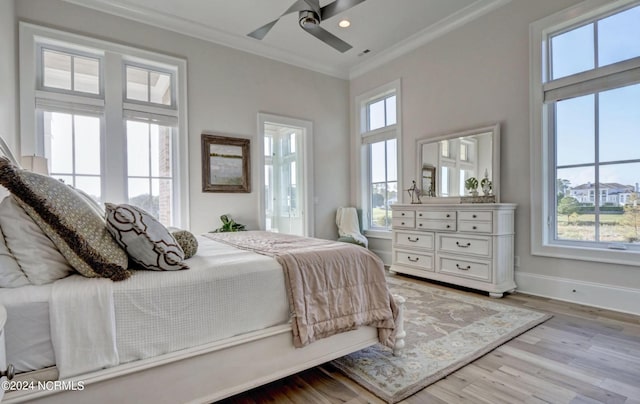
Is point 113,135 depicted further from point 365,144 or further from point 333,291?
point 365,144

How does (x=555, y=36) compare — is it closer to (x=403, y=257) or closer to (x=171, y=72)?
(x=403, y=257)

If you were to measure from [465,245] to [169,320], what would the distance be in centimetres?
313

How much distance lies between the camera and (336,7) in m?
2.57

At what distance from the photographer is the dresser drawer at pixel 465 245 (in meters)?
3.29

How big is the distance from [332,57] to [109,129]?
3.29 m

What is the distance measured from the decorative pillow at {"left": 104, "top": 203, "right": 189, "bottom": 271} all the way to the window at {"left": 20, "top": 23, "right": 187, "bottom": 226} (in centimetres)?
263

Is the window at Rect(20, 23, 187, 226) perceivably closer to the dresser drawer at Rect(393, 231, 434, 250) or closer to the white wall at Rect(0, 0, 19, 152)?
the white wall at Rect(0, 0, 19, 152)

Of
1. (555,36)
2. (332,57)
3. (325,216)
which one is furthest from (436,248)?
(332,57)

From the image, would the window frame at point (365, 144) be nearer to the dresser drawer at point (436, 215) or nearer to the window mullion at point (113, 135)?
the dresser drawer at point (436, 215)

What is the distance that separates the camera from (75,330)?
111cm

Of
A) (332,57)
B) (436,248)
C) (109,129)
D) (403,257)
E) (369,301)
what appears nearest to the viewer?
(369,301)

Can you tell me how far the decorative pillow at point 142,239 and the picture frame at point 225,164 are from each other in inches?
109

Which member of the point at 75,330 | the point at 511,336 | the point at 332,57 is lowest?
the point at 511,336

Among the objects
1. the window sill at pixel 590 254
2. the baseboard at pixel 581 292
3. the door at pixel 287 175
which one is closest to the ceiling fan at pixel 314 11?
the door at pixel 287 175
